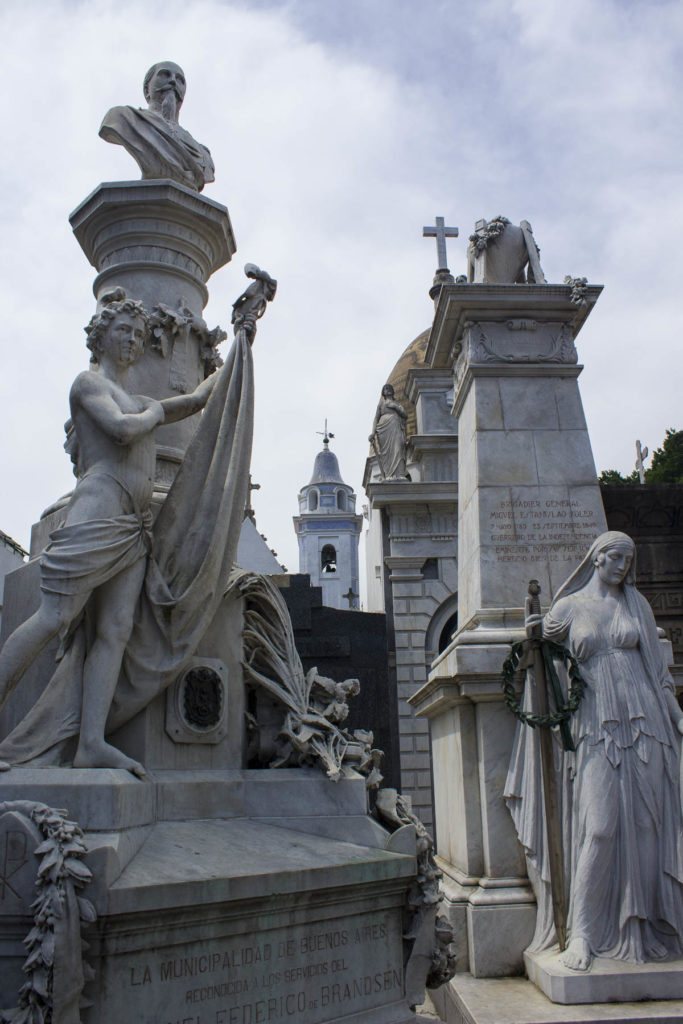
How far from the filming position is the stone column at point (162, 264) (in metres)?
5.77

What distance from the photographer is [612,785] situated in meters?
5.24

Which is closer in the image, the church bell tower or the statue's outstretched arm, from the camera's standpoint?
the statue's outstretched arm

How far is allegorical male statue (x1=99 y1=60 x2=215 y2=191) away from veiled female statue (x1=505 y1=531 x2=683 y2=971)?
4.25 meters

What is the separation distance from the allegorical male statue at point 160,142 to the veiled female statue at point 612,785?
425cm

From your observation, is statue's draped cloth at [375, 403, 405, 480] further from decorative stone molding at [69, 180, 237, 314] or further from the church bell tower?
the church bell tower

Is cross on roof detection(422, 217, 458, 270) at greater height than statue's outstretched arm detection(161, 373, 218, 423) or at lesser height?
greater

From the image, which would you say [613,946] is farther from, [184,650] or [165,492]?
[165,492]

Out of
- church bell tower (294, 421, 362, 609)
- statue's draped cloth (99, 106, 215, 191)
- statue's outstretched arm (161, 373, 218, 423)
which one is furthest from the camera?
church bell tower (294, 421, 362, 609)

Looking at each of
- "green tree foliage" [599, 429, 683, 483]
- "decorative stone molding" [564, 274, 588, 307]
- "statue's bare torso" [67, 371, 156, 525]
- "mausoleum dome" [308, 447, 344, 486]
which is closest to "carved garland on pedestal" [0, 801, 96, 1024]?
"statue's bare torso" [67, 371, 156, 525]

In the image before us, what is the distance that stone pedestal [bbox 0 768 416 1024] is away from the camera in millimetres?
3387

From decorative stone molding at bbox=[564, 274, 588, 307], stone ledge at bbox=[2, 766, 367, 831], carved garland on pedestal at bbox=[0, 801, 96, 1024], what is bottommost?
carved garland on pedestal at bbox=[0, 801, 96, 1024]

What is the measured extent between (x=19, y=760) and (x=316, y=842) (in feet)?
5.41

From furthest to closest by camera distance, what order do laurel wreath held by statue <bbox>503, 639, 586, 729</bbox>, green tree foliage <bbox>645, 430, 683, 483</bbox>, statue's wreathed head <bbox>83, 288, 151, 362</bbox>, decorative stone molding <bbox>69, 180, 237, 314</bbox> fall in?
green tree foliage <bbox>645, 430, 683, 483</bbox>, decorative stone molding <bbox>69, 180, 237, 314</bbox>, laurel wreath held by statue <bbox>503, 639, 586, 729</bbox>, statue's wreathed head <bbox>83, 288, 151, 362</bbox>

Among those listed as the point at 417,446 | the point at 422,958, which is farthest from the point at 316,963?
the point at 417,446
